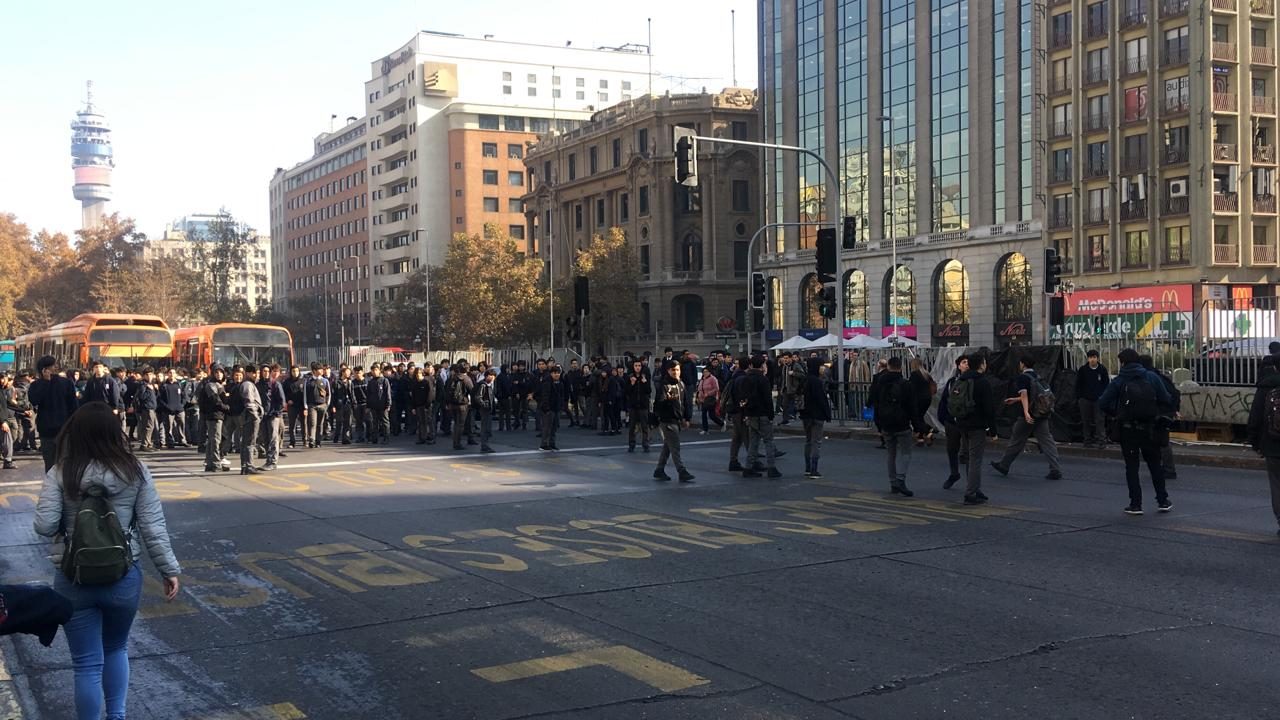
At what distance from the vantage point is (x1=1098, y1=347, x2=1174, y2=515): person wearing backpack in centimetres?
1124

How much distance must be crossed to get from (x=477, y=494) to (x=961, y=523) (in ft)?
20.3

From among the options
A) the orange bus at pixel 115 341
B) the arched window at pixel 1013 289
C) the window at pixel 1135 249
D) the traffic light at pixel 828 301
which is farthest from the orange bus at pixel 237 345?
the window at pixel 1135 249

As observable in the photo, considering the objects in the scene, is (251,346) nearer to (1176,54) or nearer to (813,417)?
(813,417)

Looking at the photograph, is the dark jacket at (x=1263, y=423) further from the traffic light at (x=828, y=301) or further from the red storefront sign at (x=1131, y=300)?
the red storefront sign at (x=1131, y=300)

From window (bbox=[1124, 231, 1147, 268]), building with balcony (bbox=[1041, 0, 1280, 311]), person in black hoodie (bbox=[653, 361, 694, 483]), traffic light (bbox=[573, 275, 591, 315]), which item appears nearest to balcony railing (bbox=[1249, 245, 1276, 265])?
building with balcony (bbox=[1041, 0, 1280, 311])

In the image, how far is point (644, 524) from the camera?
454 inches

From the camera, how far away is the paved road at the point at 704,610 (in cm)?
562

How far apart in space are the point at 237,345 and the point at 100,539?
32149mm

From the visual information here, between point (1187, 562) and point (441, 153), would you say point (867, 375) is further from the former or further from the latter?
point (441, 153)

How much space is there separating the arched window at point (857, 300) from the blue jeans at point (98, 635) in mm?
59756

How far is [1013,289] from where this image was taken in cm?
5488

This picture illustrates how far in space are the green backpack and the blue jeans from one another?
68mm

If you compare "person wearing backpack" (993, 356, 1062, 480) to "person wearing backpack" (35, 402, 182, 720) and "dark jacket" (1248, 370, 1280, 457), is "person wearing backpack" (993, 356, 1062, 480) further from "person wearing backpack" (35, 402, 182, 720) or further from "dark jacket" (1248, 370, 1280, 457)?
"person wearing backpack" (35, 402, 182, 720)

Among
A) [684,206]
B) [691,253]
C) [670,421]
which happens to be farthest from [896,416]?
[691,253]
